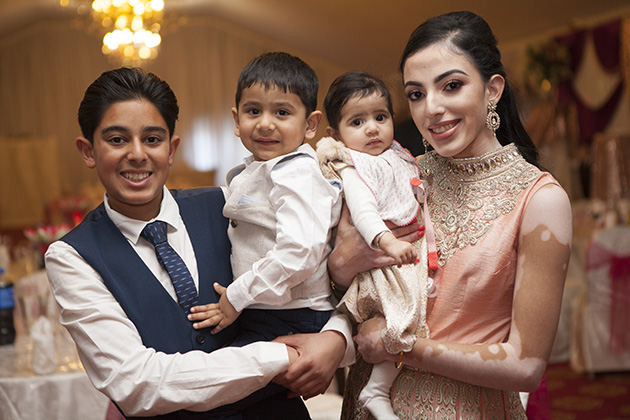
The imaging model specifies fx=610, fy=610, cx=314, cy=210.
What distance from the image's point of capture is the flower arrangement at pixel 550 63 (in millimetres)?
8188

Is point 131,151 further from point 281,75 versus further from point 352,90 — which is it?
point 352,90

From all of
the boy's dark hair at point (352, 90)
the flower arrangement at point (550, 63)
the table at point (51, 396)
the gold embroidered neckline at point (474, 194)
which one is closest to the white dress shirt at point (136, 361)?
the gold embroidered neckline at point (474, 194)

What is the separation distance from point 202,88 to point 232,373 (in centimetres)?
1314

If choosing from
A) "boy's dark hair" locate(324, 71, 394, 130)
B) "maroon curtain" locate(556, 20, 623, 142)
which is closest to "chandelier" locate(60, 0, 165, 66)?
"maroon curtain" locate(556, 20, 623, 142)

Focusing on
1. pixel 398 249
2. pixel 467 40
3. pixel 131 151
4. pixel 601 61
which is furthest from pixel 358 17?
pixel 398 249

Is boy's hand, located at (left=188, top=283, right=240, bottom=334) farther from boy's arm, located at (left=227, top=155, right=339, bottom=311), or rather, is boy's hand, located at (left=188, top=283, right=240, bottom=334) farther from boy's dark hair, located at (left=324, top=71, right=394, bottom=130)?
boy's dark hair, located at (left=324, top=71, right=394, bottom=130)

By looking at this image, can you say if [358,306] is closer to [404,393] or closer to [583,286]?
[404,393]

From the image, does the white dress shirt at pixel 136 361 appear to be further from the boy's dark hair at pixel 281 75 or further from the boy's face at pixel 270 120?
the boy's dark hair at pixel 281 75

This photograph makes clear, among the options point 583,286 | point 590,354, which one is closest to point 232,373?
point 590,354

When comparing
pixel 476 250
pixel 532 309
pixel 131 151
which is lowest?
pixel 532 309

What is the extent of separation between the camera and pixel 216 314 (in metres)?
1.57

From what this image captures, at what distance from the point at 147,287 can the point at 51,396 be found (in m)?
Result: 1.13

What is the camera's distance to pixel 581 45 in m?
8.01

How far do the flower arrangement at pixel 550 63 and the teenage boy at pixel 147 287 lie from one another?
24.8ft
